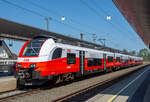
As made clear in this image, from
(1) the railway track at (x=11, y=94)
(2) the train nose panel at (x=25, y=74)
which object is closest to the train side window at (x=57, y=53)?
(2) the train nose panel at (x=25, y=74)

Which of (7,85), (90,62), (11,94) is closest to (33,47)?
(7,85)

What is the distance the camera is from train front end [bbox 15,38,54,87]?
9.37 metres

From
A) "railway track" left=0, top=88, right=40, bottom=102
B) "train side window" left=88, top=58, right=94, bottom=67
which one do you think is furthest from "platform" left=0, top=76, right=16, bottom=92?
"train side window" left=88, top=58, right=94, bottom=67

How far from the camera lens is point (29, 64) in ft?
31.1

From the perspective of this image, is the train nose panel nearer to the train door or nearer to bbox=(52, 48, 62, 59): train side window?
bbox=(52, 48, 62, 59): train side window

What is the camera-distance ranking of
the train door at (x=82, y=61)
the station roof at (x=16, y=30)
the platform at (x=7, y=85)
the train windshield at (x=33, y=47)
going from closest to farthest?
1. the platform at (x=7, y=85)
2. the train windshield at (x=33, y=47)
3. the station roof at (x=16, y=30)
4. the train door at (x=82, y=61)

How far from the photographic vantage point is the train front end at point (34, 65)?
9370 millimetres

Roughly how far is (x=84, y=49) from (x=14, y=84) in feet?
22.1

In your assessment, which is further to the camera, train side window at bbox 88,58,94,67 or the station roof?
train side window at bbox 88,58,94,67

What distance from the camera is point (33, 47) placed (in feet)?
33.8

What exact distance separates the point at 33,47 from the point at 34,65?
1.44 metres

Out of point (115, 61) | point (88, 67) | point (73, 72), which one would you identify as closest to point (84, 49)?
point (88, 67)

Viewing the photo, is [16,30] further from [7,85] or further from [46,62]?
[46,62]

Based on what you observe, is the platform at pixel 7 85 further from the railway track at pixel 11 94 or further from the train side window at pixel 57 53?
the train side window at pixel 57 53
